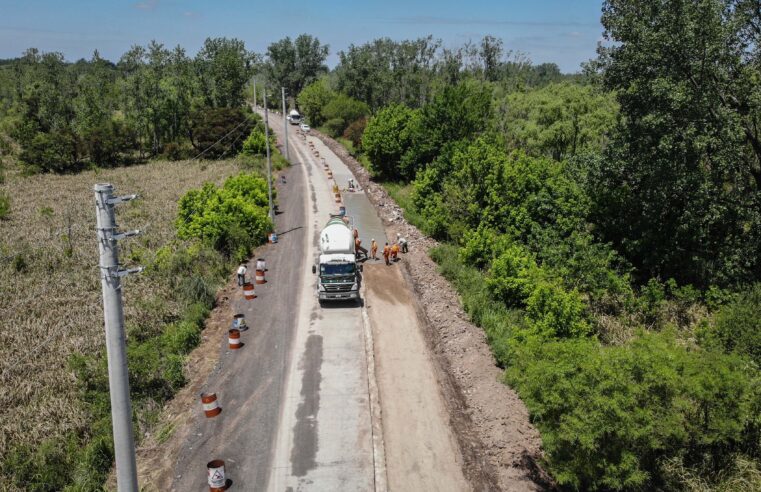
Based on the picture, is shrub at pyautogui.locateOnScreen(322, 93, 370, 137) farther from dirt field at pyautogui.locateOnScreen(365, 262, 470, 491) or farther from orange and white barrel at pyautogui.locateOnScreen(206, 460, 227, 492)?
orange and white barrel at pyautogui.locateOnScreen(206, 460, 227, 492)

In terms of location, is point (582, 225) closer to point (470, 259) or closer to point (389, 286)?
point (470, 259)

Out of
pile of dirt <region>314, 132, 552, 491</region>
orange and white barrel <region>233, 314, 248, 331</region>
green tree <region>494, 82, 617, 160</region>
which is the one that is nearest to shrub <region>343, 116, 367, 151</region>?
green tree <region>494, 82, 617, 160</region>

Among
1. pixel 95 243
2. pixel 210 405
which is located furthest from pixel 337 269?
pixel 95 243

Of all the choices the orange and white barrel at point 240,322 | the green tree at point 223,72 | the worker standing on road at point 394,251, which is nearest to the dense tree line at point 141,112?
the green tree at point 223,72

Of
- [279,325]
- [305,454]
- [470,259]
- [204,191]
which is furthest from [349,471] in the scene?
[204,191]

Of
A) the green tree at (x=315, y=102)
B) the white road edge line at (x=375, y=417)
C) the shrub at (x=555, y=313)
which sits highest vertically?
the green tree at (x=315, y=102)

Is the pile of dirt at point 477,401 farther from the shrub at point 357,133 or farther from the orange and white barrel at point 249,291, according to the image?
the shrub at point 357,133

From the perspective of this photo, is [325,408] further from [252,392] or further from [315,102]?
[315,102]
